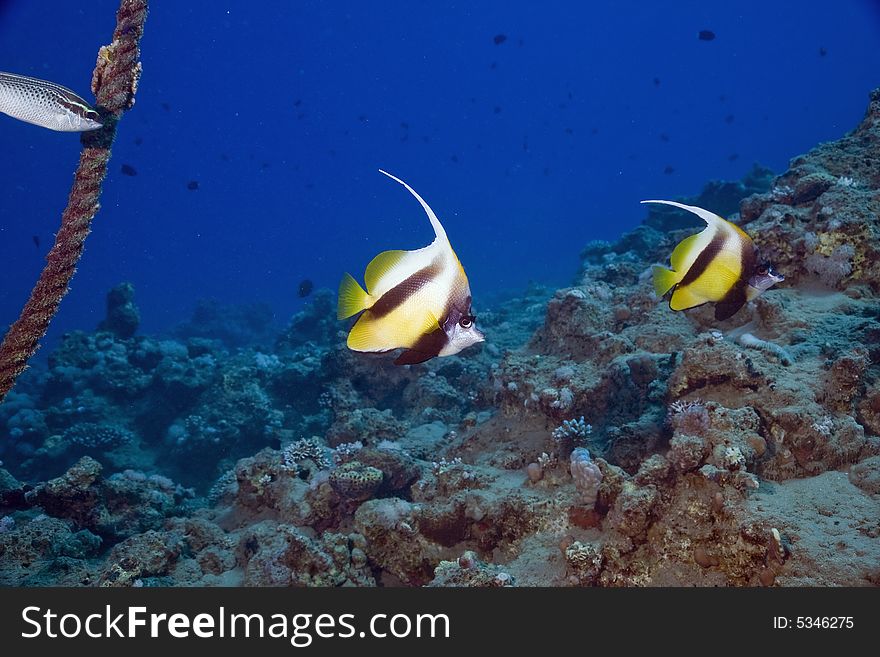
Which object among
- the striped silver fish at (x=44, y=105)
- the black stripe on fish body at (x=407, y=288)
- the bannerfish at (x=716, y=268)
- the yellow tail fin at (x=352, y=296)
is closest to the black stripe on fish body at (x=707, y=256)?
the bannerfish at (x=716, y=268)

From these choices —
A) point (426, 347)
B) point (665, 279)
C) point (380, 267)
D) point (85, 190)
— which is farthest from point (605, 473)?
point (85, 190)

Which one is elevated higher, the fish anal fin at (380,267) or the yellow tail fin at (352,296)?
the fish anal fin at (380,267)

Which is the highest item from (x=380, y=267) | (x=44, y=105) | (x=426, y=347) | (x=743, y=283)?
(x=44, y=105)

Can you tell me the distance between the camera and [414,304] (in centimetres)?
184

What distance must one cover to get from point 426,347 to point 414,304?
17 centimetres

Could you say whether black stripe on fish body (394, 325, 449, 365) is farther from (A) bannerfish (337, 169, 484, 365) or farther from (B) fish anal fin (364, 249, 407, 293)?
(B) fish anal fin (364, 249, 407, 293)

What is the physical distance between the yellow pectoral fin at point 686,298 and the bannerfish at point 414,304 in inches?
54.6

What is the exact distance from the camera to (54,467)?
10766 millimetres

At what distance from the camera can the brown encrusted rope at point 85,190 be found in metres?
2.69

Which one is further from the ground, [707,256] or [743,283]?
[707,256]

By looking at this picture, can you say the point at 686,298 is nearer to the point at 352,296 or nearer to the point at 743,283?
the point at 743,283

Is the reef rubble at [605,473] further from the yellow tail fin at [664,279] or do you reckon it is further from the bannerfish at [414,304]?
the bannerfish at [414,304]

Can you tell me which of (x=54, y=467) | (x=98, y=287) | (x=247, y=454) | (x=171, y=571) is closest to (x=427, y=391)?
(x=247, y=454)

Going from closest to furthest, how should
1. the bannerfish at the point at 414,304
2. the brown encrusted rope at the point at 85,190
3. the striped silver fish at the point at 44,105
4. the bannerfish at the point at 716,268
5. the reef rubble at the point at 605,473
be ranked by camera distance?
the bannerfish at the point at 414,304 < the striped silver fish at the point at 44,105 < the bannerfish at the point at 716,268 < the brown encrusted rope at the point at 85,190 < the reef rubble at the point at 605,473
